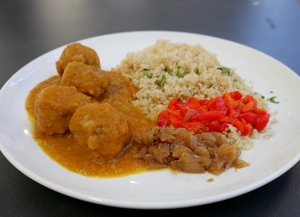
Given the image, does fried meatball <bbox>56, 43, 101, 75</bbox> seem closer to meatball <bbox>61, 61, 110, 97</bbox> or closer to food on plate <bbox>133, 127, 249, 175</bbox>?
meatball <bbox>61, 61, 110, 97</bbox>

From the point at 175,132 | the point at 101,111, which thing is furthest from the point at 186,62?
the point at 101,111

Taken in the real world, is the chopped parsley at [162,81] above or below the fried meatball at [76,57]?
below

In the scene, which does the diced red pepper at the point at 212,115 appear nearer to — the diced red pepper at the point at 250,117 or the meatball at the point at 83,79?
the diced red pepper at the point at 250,117

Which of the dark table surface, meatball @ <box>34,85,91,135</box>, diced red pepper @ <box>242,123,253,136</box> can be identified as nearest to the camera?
meatball @ <box>34,85,91,135</box>

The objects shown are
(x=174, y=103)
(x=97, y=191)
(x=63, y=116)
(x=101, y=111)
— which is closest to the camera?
(x=97, y=191)

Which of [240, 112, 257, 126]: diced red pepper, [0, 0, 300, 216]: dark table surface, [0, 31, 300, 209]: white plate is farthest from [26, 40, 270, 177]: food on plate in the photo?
[0, 0, 300, 216]: dark table surface

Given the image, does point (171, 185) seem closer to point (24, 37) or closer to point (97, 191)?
point (97, 191)

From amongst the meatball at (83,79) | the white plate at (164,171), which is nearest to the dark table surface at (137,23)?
the white plate at (164,171)
